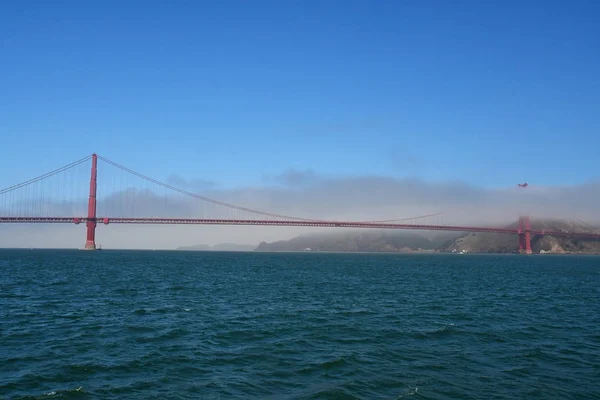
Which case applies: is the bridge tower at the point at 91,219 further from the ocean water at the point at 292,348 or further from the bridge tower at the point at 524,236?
the bridge tower at the point at 524,236

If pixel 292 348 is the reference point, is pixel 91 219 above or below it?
above

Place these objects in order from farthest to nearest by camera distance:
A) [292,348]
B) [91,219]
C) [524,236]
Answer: [524,236], [91,219], [292,348]

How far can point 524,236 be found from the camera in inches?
6486

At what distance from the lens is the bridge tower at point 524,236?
158 metres

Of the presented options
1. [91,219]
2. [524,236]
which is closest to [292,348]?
[91,219]

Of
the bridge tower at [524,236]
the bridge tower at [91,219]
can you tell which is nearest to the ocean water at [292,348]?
the bridge tower at [91,219]

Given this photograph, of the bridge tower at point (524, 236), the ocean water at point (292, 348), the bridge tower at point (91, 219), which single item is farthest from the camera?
the bridge tower at point (524, 236)

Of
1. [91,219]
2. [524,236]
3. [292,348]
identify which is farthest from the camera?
[524,236]

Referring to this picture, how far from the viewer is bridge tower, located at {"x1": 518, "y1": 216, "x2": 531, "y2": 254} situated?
157988mm

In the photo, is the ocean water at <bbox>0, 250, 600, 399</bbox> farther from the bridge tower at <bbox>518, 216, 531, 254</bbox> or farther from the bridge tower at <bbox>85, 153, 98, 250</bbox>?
→ the bridge tower at <bbox>518, 216, 531, 254</bbox>

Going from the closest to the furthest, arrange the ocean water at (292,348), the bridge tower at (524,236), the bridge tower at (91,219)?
the ocean water at (292,348) → the bridge tower at (91,219) → the bridge tower at (524,236)

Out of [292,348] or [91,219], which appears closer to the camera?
[292,348]

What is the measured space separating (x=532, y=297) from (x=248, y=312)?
2090 cm

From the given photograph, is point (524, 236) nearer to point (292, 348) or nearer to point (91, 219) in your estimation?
point (91, 219)
